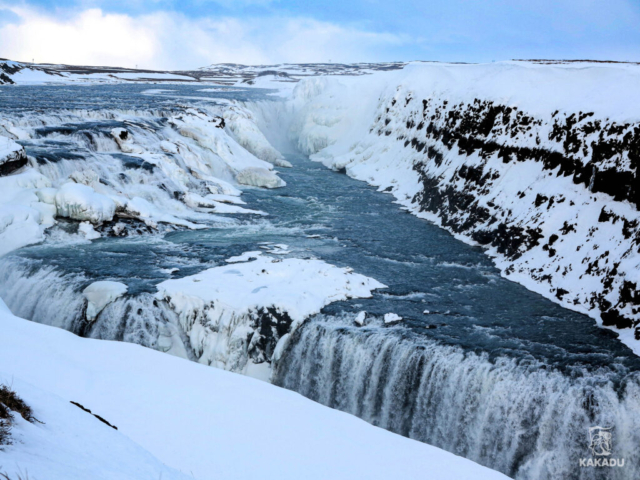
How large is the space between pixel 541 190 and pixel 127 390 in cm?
1508

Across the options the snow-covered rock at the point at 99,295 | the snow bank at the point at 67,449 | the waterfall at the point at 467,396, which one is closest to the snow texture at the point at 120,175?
the snow-covered rock at the point at 99,295

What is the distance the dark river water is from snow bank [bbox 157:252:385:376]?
0.50 metres

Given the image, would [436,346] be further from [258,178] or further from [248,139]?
[248,139]

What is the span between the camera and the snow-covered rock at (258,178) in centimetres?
2923

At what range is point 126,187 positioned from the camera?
839 inches

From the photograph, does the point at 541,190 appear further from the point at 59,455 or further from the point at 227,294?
the point at 59,455

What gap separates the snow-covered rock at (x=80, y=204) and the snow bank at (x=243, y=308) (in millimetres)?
5880

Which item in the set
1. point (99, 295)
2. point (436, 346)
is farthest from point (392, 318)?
point (99, 295)

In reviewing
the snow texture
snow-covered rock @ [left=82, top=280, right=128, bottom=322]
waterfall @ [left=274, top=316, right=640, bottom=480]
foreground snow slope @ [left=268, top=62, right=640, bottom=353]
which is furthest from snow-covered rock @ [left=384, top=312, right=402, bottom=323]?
the snow texture

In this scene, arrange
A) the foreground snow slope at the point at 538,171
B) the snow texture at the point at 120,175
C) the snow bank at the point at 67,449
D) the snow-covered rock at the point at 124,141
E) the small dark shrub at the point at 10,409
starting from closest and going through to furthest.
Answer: the snow bank at the point at 67,449
the small dark shrub at the point at 10,409
the foreground snow slope at the point at 538,171
the snow texture at the point at 120,175
the snow-covered rock at the point at 124,141

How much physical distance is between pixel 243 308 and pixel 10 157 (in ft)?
36.1

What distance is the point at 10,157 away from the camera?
59.6 ft

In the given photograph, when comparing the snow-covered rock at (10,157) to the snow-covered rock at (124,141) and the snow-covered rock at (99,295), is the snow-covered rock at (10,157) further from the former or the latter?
the snow-covered rock at (99,295)

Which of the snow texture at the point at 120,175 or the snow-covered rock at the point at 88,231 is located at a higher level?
the snow texture at the point at 120,175
